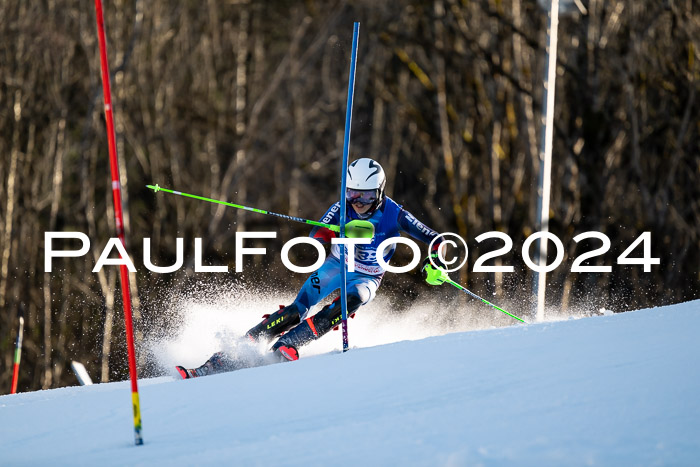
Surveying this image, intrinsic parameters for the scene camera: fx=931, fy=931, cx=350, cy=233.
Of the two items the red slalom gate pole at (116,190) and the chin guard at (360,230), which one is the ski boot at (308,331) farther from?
the red slalom gate pole at (116,190)

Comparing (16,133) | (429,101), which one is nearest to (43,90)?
(16,133)

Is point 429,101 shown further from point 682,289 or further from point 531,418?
point 531,418

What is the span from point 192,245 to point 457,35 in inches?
255

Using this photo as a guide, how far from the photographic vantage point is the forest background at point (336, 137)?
15492mm

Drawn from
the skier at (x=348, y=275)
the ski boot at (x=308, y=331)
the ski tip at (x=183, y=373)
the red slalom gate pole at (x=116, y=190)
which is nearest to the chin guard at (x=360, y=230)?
the skier at (x=348, y=275)

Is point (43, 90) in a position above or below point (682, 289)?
above

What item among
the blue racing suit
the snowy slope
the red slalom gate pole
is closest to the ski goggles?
the blue racing suit

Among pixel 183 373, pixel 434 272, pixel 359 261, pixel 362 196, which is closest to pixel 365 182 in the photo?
pixel 362 196

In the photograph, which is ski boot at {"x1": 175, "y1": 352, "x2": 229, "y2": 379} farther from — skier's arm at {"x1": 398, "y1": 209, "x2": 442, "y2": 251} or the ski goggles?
skier's arm at {"x1": 398, "y1": 209, "x2": 442, "y2": 251}

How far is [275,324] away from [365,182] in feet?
4.13

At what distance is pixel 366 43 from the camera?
19.8m

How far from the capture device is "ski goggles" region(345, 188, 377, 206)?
6.95 meters

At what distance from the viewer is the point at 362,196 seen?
6.96 metres

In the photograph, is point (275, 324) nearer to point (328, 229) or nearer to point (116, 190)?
point (328, 229)
